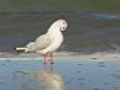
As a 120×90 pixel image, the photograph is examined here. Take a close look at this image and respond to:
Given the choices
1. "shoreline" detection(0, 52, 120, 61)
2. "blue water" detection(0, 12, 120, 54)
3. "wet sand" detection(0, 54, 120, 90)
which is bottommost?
"blue water" detection(0, 12, 120, 54)

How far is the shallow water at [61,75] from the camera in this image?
7.64m

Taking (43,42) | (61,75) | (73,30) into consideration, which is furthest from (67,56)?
(73,30)

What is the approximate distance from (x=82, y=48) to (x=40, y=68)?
9.74ft

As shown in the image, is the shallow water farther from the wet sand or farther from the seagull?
the seagull

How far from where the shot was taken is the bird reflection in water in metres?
7.57

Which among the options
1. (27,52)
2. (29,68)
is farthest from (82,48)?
(29,68)

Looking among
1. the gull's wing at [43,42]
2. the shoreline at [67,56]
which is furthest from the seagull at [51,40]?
the shoreline at [67,56]

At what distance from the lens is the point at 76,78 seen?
27.2ft

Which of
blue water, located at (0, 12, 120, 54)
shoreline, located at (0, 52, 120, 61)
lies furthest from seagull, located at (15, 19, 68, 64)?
blue water, located at (0, 12, 120, 54)

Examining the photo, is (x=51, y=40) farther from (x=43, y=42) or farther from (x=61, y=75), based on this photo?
(x=61, y=75)

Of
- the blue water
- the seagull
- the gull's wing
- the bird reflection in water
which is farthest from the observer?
the blue water

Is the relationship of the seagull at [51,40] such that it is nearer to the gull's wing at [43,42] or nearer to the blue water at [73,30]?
the gull's wing at [43,42]

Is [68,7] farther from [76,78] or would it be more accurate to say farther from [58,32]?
[76,78]

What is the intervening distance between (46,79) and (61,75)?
0.39 m
